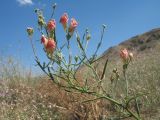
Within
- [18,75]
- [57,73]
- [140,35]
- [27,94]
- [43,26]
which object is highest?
[140,35]

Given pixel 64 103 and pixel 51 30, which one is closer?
pixel 51 30

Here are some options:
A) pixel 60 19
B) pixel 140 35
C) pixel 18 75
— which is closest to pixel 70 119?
pixel 60 19

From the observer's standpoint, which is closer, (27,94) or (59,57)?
(59,57)

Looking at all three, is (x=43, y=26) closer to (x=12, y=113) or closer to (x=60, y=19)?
(x=60, y=19)

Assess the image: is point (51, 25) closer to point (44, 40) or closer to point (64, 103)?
point (44, 40)

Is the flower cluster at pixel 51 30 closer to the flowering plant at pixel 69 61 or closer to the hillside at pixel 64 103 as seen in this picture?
the flowering plant at pixel 69 61

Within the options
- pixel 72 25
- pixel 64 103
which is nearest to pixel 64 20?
pixel 72 25

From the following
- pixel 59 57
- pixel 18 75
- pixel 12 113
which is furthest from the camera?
pixel 18 75

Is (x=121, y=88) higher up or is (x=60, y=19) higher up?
(x=121, y=88)

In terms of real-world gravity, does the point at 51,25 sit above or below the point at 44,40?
above

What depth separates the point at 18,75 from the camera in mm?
9062

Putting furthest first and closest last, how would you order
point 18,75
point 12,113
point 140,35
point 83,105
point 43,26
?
point 140,35 < point 18,75 < point 12,113 < point 83,105 < point 43,26


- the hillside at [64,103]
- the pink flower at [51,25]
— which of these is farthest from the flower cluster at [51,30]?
the hillside at [64,103]

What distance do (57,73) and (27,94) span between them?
452 cm
